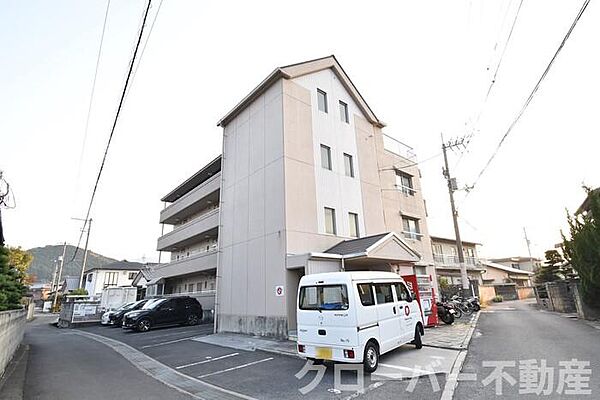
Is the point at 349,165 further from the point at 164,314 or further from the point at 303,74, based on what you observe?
the point at 164,314

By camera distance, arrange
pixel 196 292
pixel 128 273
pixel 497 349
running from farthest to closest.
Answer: pixel 128 273, pixel 196 292, pixel 497 349

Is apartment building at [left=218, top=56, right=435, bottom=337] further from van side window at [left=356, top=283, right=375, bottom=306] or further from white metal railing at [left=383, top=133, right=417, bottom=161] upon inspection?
van side window at [left=356, top=283, right=375, bottom=306]

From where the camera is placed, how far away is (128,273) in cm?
4972

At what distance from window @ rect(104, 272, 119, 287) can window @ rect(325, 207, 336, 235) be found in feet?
150

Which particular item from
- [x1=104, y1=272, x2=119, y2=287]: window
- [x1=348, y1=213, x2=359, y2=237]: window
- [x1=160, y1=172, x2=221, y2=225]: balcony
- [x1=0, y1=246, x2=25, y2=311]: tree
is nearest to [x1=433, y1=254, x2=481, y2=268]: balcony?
[x1=348, y1=213, x2=359, y2=237]: window

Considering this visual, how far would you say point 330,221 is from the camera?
14.6 meters

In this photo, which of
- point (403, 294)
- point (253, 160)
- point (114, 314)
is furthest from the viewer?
point (114, 314)

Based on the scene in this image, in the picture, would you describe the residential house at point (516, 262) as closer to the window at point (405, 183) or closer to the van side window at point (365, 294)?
the window at point (405, 183)

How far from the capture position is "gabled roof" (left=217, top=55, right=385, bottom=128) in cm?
1497

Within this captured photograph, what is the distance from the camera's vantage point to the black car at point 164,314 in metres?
16.6

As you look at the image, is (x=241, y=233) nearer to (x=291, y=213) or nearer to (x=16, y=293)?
(x=291, y=213)

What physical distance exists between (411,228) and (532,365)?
1429 cm

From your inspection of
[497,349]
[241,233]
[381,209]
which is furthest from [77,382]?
[381,209]

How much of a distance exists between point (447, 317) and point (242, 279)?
9.02 meters
